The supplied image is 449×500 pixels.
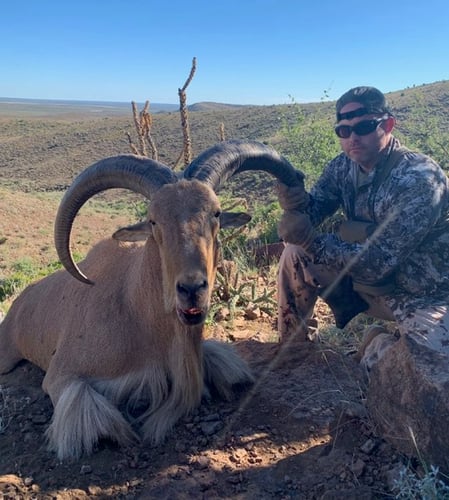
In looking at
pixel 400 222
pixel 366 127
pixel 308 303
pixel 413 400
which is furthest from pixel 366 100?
pixel 413 400

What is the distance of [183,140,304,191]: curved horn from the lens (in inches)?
165

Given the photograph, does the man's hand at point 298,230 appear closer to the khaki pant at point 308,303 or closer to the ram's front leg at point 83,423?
the khaki pant at point 308,303

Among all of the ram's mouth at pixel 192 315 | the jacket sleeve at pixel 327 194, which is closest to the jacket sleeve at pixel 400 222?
the jacket sleeve at pixel 327 194

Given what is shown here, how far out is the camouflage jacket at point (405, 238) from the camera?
428 centimetres

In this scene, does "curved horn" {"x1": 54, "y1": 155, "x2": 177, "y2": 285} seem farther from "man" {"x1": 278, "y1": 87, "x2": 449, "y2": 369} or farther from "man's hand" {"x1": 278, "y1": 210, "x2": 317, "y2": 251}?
"man" {"x1": 278, "y1": 87, "x2": 449, "y2": 369}

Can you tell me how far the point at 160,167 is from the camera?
13.8 ft

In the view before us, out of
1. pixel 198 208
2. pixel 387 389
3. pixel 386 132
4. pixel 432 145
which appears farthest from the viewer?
pixel 432 145

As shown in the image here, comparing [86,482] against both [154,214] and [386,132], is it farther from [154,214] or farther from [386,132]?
[386,132]

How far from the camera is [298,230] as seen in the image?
15.4ft

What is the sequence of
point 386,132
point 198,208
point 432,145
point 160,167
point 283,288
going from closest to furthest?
point 198,208, point 160,167, point 386,132, point 283,288, point 432,145

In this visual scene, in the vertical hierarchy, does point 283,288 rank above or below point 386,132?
below

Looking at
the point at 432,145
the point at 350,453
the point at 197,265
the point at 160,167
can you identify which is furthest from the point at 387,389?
the point at 432,145

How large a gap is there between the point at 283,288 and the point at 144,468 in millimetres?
2287

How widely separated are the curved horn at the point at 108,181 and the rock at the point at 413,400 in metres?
1.95
